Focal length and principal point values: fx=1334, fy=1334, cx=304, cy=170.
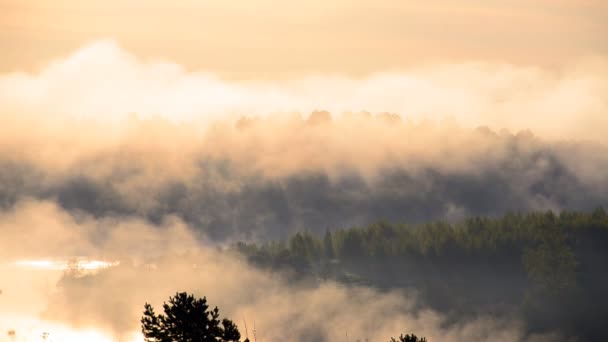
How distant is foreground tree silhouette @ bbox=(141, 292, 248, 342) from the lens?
144m

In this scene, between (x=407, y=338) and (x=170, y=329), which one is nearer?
(x=170, y=329)

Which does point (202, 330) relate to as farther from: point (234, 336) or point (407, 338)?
point (407, 338)

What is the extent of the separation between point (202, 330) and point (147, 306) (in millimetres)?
7429

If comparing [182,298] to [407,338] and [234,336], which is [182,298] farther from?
[407,338]

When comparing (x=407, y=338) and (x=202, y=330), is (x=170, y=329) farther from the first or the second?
(x=407, y=338)

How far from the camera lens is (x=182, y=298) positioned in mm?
145500

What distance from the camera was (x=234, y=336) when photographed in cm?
14338

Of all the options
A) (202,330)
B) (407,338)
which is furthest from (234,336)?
(407,338)

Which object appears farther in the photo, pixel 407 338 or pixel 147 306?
pixel 407 338

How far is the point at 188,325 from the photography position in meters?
146

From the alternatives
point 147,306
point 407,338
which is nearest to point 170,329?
point 147,306

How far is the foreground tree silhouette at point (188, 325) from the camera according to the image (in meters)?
144

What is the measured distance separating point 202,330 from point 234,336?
12.7ft

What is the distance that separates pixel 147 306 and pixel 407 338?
120ft
